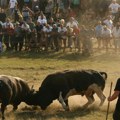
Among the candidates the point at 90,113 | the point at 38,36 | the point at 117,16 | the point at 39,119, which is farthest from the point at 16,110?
the point at 117,16

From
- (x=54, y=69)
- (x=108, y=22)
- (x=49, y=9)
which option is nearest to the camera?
(x=54, y=69)

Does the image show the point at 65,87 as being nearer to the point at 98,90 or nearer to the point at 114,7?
the point at 98,90

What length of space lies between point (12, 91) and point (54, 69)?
10.8m

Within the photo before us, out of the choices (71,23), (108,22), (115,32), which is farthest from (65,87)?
(108,22)

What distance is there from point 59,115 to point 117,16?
18647 mm

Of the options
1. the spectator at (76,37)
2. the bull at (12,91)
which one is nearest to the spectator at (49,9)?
the spectator at (76,37)

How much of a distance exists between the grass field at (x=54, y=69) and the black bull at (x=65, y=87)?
0.38 meters

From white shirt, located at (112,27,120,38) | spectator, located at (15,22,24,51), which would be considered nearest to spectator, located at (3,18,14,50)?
spectator, located at (15,22,24,51)

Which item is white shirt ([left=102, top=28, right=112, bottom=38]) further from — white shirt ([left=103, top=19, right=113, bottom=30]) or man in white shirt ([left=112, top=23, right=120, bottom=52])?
white shirt ([left=103, top=19, right=113, bottom=30])

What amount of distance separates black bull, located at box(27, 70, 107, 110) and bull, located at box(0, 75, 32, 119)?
0.38m

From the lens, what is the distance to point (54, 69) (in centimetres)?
2678

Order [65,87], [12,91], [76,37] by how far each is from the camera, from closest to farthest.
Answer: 1. [12,91]
2. [65,87]
3. [76,37]

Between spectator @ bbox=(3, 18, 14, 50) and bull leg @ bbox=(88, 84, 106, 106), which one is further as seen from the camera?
spectator @ bbox=(3, 18, 14, 50)

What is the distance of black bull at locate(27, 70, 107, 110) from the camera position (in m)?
17.1
